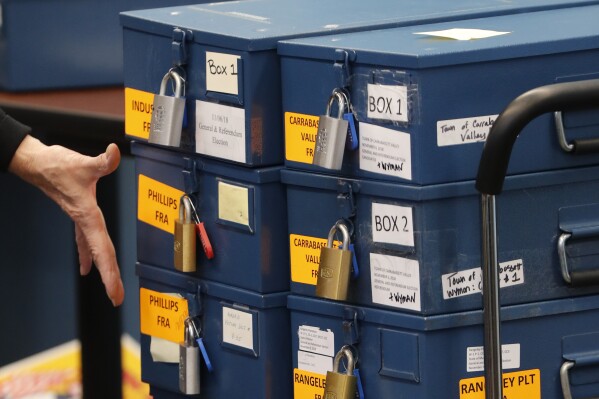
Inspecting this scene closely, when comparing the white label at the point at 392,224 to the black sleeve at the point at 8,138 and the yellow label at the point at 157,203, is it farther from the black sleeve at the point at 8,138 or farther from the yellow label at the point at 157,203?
the black sleeve at the point at 8,138

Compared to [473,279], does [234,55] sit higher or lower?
higher

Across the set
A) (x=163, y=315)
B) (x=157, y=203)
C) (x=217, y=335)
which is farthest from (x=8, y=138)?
(x=217, y=335)

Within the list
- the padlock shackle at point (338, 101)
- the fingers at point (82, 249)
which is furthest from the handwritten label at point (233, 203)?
the fingers at point (82, 249)

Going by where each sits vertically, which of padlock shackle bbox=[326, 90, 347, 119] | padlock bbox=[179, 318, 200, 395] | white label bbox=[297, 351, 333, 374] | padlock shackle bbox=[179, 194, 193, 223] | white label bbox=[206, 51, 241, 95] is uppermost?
white label bbox=[206, 51, 241, 95]

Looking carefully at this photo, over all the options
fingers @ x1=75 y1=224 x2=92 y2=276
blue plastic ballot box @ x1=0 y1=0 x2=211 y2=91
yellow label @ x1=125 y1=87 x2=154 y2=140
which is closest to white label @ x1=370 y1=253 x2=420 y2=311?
yellow label @ x1=125 y1=87 x2=154 y2=140

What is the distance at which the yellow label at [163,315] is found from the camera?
2.11 meters

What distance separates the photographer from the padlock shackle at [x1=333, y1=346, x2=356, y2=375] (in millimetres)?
1833

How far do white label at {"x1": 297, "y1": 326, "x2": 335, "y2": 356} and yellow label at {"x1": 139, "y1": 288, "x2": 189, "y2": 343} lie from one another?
25 centimetres

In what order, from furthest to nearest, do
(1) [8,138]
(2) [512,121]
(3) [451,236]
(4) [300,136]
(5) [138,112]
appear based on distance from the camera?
(1) [8,138]
(5) [138,112]
(4) [300,136]
(3) [451,236]
(2) [512,121]

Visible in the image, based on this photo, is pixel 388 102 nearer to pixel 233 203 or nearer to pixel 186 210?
pixel 233 203

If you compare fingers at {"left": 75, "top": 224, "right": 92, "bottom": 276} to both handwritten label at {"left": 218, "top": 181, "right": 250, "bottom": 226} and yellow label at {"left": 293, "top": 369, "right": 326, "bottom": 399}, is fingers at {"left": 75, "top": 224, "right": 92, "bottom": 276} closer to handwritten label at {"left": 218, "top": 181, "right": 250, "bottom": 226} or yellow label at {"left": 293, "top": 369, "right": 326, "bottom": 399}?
handwritten label at {"left": 218, "top": 181, "right": 250, "bottom": 226}

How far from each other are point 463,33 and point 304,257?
403 mm

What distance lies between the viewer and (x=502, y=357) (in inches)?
70.8

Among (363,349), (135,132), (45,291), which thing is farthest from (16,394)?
(363,349)
